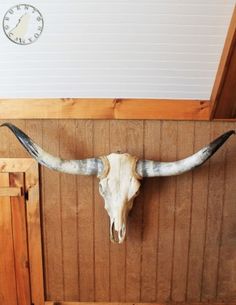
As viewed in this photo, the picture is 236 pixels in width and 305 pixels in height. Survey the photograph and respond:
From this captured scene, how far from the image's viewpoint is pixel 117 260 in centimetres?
180

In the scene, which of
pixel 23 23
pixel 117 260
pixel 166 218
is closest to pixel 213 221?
pixel 166 218

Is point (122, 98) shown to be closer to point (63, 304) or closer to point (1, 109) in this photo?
point (1, 109)

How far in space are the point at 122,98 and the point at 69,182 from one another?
0.59 m

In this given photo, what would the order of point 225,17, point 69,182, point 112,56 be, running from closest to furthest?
point 225,17, point 112,56, point 69,182

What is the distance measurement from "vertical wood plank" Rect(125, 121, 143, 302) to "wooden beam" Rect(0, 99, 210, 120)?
91 mm

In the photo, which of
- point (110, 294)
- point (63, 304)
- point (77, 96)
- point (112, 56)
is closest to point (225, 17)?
point (112, 56)

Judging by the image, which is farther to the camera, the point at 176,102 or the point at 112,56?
the point at 176,102

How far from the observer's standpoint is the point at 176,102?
1.59 m

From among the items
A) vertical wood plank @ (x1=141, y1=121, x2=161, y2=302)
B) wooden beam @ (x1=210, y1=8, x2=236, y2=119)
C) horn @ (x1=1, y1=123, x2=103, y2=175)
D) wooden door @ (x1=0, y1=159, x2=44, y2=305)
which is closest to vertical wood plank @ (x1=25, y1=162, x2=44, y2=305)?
wooden door @ (x1=0, y1=159, x2=44, y2=305)

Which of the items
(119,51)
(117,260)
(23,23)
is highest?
(23,23)

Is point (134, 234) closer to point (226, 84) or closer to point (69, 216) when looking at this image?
point (69, 216)

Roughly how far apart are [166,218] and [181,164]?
432mm

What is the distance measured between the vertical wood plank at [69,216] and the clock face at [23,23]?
483mm

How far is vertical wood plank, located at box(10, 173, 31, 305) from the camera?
1734 millimetres
